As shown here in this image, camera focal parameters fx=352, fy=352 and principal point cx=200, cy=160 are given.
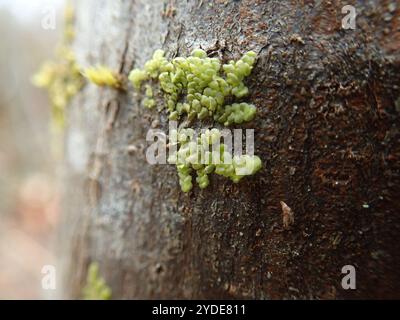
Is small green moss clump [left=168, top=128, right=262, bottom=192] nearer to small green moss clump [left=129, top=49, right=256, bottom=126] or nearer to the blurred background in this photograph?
small green moss clump [left=129, top=49, right=256, bottom=126]

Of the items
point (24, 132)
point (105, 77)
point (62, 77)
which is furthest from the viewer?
point (24, 132)

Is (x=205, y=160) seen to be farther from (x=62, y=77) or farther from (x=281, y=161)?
(x=62, y=77)

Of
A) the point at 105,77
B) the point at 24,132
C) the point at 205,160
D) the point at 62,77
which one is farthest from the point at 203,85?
the point at 24,132

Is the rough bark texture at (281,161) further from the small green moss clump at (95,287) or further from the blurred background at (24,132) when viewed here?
the blurred background at (24,132)

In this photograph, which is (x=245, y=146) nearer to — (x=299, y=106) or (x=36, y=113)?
(x=299, y=106)

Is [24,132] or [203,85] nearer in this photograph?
[203,85]
